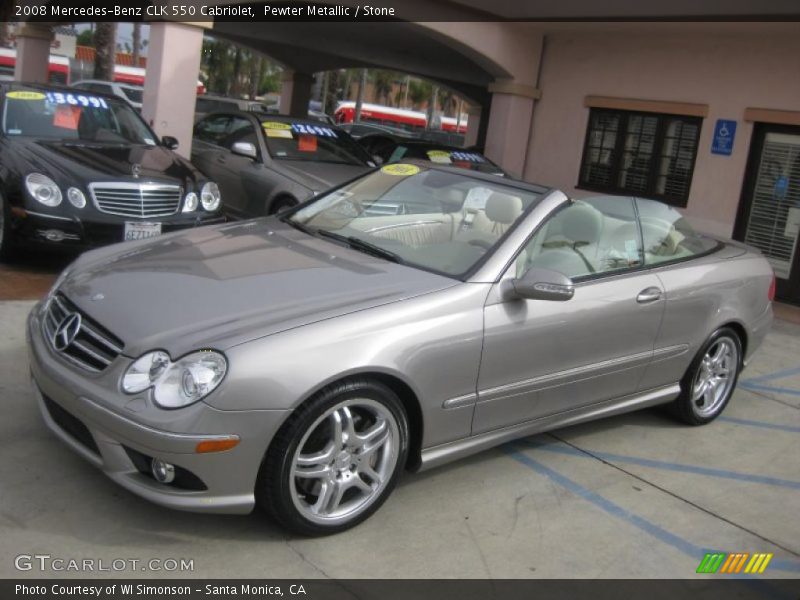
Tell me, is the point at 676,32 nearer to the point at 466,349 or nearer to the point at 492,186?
the point at 492,186

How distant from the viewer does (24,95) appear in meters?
7.64

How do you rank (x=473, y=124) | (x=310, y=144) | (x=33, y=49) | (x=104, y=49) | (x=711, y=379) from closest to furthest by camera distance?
(x=711, y=379)
(x=310, y=144)
(x=33, y=49)
(x=473, y=124)
(x=104, y=49)

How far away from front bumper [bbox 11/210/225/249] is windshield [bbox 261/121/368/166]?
278cm

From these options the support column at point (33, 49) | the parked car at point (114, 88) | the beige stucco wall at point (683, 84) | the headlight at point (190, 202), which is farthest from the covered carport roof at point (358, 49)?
the headlight at point (190, 202)

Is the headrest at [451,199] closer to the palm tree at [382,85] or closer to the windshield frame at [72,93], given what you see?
the windshield frame at [72,93]

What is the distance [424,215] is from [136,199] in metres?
3.39

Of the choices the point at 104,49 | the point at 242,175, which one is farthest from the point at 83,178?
the point at 104,49

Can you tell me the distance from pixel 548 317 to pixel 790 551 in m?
1.53

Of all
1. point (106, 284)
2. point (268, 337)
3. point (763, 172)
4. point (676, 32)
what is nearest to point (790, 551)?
point (268, 337)

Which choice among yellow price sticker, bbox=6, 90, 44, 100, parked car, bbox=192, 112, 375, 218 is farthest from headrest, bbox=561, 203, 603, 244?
yellow price sticker, bbox=6, 90, 44, 100

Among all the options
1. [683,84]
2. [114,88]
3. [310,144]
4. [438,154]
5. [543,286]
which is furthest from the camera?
[114,88]

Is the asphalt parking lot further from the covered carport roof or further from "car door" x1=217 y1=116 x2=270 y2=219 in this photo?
the covered carport roof

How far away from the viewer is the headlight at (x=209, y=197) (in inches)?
294

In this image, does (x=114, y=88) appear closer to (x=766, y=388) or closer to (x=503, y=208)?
(x=766, y=388)
